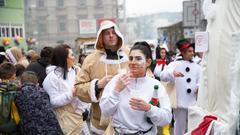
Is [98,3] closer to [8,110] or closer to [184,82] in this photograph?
[184,82]

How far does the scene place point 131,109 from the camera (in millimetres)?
3430

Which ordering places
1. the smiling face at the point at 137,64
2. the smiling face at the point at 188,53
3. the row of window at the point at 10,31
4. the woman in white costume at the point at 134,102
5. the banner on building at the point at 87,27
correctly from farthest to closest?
the banner on building at the point at 87,27, the row of window at the point at 10,31, the smiling face at the point at 188,53, the smiling face at the point at 137,64, the woman in white costume at the point at 134,102

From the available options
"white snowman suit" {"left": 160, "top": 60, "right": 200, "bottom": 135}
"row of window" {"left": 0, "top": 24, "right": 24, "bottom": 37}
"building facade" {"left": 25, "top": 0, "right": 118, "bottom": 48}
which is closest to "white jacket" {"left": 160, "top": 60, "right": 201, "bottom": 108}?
"white snowman suit" {"left": 160, "top": 60, "right": 200, "bottom": 135}

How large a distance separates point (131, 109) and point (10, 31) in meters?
41.2

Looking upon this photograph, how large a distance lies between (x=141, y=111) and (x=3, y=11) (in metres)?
41.6

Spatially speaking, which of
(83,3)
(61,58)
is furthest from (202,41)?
(83,3)

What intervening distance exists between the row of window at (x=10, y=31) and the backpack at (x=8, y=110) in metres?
38.9

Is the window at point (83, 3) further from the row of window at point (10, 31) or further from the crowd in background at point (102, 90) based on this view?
the crowd in background at point (102, 90)

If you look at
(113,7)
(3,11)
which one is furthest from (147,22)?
(3,11)

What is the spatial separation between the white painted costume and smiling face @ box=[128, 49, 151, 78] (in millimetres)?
60

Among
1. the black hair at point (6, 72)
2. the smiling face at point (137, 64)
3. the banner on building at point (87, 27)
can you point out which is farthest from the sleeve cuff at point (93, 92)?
the banner on building at point (87, 27)

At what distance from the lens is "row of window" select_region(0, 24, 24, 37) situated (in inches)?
1644

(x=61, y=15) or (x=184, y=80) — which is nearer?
(x=184, y=80)

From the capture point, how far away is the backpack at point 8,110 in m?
4.42
